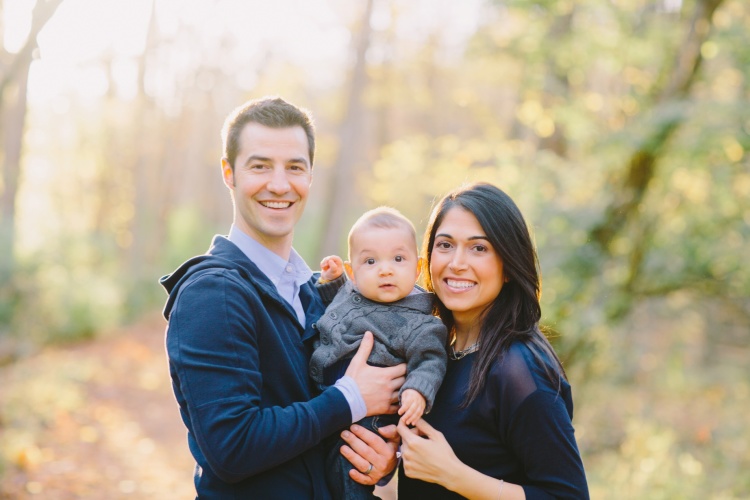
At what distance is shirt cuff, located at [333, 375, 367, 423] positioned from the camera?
252cm

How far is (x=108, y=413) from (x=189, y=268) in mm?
8260

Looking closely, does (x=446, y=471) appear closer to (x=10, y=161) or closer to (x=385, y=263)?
(x=385, y=263)

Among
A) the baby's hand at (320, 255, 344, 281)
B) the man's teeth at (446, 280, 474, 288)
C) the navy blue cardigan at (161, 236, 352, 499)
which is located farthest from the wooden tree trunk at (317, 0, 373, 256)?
the navy blue cardigan at (161, 236, 352, 499)

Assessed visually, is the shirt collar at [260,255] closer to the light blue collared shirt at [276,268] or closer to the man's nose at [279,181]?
the light blue collared shirt at [276,268]

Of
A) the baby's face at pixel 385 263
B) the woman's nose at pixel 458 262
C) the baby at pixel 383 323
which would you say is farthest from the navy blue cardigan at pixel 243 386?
the woman's nose at pixel 458 262

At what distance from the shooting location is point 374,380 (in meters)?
2.61

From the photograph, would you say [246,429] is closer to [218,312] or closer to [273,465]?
[273,465]

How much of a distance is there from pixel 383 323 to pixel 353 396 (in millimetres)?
371

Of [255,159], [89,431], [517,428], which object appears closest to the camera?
[517,428]

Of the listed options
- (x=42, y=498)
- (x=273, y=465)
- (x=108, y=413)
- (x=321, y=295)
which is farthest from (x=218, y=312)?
(x=108, y=413)

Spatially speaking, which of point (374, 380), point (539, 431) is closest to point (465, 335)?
point (374, 380)

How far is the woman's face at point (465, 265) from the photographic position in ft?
8.89

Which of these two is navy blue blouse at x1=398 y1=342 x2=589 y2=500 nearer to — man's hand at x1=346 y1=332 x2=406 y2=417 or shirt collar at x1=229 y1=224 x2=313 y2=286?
man's hand at x1=346 y1=332 x2=406 y2=417

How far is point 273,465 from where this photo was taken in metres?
2.31
